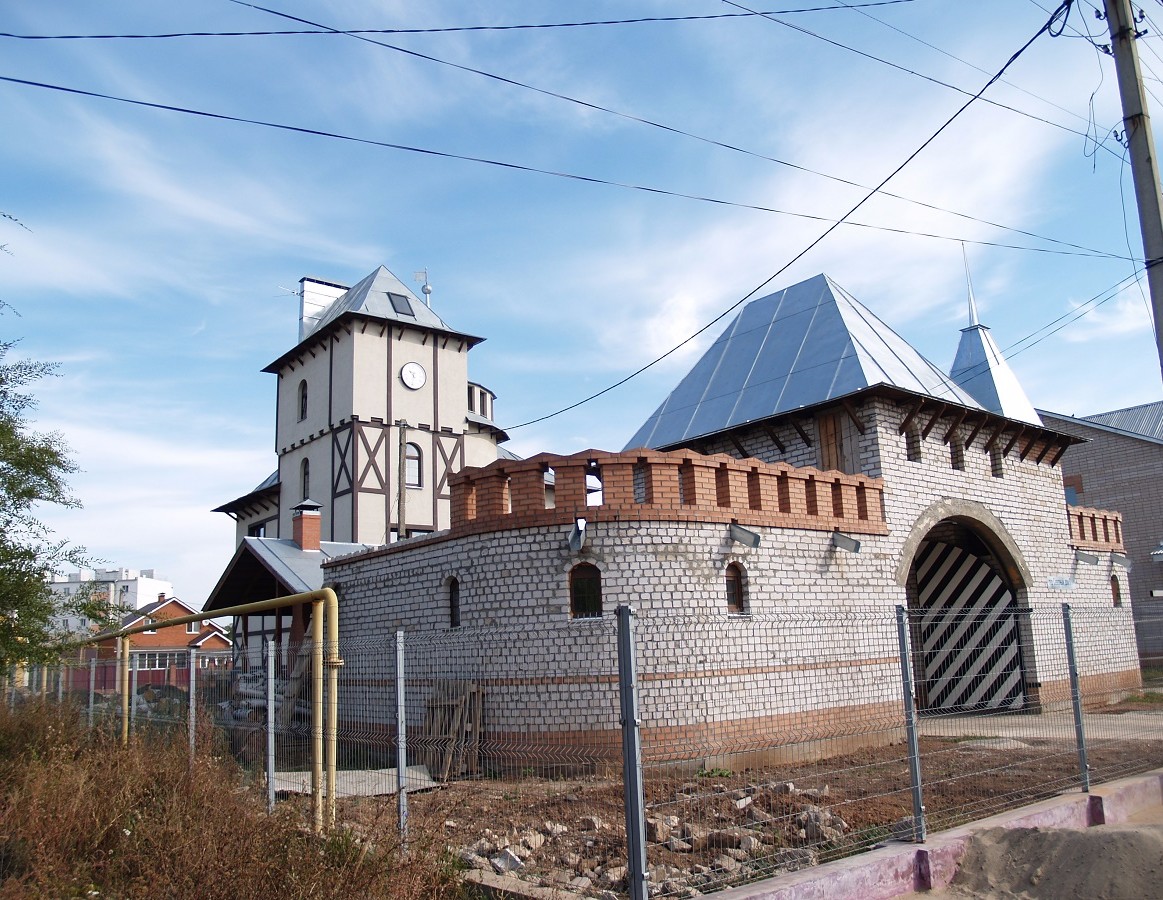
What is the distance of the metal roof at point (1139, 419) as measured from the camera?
Answer: 28.9m

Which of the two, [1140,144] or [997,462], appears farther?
[997,462]

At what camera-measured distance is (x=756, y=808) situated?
24.3 feet

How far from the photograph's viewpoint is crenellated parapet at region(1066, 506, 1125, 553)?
18.5 meters

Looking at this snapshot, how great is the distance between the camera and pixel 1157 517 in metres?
27.0

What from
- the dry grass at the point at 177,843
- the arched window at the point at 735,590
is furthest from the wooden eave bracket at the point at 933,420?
the dry grass at the point at 177,843

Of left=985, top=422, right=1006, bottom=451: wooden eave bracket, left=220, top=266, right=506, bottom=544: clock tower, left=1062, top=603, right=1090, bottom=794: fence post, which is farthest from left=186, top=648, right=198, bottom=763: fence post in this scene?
left=220, top=266, right=506, bottom=544: clock tower

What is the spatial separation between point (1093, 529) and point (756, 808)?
48.6 ft

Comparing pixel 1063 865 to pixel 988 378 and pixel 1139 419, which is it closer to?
pixel 988 378

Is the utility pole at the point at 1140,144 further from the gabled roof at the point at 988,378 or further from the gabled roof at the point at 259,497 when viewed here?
the gabled roof at the point at 259,497

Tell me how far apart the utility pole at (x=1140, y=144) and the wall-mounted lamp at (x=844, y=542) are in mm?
5146

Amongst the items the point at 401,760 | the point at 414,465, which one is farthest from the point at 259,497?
the point at 401,760

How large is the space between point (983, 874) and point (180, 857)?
4.83 m

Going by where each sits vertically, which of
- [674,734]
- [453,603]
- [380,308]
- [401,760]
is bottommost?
[674,734]

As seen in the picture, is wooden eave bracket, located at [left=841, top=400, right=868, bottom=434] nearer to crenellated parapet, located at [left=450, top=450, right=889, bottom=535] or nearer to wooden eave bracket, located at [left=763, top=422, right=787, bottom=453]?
wooden eave bracket, located at [left=763, top=422, right=787, bottom=453]
